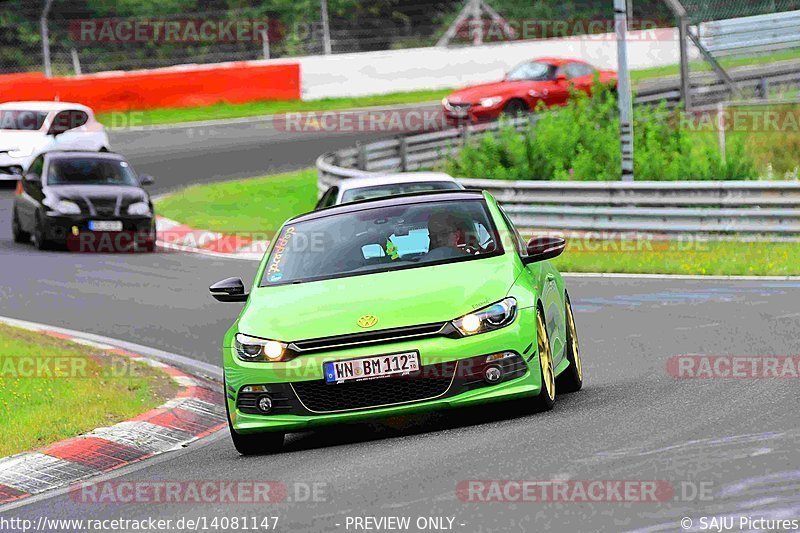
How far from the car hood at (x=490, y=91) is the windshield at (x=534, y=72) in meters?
Result: 0.42

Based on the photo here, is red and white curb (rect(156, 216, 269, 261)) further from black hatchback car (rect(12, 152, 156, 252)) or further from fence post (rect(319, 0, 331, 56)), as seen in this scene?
fence post (rect(319, 0, 331, 56))

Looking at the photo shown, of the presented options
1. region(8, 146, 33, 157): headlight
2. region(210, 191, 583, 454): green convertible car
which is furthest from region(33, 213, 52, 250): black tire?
region(210, 191, 583, 454): green convertible car

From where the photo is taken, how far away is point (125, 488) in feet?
26.9

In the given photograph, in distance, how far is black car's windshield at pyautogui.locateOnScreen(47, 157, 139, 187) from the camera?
A: 2481 cm

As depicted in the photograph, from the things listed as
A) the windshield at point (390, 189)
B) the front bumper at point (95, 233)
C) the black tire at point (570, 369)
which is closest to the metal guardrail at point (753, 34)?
the front bumper at point (95, 233)

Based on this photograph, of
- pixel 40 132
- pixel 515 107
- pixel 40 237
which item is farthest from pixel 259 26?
pixel 40 237

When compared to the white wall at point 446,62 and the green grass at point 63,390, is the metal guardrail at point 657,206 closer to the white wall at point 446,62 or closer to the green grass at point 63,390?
the green grass at point 63,390

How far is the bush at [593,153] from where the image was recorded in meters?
25.1

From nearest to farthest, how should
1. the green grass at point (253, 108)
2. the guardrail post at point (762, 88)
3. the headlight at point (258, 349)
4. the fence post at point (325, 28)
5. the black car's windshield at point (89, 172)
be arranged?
the headlight at point (258, 349) → the black car's windshield at point (89, 172) → the guardrail post at point (762, 88) → the green grass at point (253, 108) → the fence post at point (325, 28)

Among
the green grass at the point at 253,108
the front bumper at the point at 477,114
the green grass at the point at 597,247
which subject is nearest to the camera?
the green grass at the point at 597,247

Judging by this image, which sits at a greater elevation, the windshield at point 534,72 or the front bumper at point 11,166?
the windshield at point 534,72

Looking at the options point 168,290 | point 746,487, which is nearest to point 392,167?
point 168,290

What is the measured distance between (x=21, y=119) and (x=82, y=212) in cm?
675

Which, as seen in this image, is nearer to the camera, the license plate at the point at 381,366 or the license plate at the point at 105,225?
the license plate at the point at 381,366
